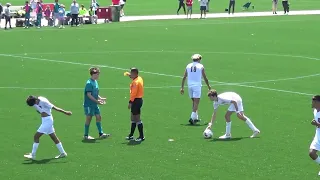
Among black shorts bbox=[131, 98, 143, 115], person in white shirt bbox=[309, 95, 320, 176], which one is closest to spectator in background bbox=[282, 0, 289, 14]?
black shorts bbox=[131, 98, 143, 115]

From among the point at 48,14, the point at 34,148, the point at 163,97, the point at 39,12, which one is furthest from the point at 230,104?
the point at 48,14

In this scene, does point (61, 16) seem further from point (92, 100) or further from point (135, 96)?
point (135, 96)

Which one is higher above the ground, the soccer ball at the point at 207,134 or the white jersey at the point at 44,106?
the white jersey at the point at 44,106

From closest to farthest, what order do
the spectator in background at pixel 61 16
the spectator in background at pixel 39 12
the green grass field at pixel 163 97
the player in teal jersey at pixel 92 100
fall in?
the green grass field at pixel 163 97
the player in teal jersey at pixel 92 100
the spectator in background at pixel 39 12
the spectator in background at pixel 61 16

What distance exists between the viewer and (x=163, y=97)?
30078 millimetres

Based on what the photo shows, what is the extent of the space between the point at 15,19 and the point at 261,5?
30.1 meters

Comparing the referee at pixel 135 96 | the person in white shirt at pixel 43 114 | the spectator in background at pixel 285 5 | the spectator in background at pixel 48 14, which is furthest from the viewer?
the spectator in background at pixel 285 5

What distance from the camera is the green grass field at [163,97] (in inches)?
774

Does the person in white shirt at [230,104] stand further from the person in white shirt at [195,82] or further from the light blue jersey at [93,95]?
the light blue jersey at [93,95]

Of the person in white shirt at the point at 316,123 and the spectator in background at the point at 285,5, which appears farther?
the spectator in background at the point at 285,5

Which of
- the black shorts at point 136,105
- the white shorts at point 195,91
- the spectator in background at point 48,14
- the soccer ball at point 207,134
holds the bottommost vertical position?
the spectator in background at point 48,14

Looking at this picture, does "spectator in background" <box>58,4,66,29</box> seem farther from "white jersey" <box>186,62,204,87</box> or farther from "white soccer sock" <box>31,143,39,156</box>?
"white soccer sock" <box>31,143,39,156</box>

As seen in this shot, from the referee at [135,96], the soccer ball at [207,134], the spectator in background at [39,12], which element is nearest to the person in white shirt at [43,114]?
the referee at [135,96]

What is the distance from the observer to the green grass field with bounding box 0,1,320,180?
1967cm
